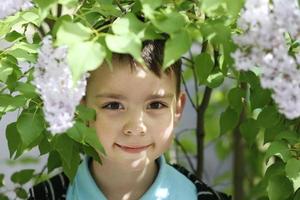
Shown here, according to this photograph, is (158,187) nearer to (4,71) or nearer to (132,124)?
(132,124)

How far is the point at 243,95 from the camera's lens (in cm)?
140

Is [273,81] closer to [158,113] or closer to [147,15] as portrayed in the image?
[147,15]

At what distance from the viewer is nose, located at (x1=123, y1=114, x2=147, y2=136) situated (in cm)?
126

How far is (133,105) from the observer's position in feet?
4.18

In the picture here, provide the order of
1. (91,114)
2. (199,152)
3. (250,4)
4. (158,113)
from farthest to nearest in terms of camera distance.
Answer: (199,152) < (158,113) < (91,114) < (250,4)

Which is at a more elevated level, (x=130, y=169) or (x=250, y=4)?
(x=250, y=4)

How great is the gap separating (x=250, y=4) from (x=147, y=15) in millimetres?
139

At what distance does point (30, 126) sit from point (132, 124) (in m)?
0.20

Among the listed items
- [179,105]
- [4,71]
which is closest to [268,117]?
[179,105]

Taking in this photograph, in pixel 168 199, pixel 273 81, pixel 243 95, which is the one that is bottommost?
pixel 168 199

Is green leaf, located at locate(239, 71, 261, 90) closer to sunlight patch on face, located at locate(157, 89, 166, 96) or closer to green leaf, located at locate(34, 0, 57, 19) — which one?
sunlight patch on face, located at locate(157, 89, 166, 96)

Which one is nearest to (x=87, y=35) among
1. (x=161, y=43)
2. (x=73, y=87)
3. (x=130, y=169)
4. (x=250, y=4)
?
(x=73, y=87)

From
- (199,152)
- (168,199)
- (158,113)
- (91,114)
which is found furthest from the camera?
(199,152)

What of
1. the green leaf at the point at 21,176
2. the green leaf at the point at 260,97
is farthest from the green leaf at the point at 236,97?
the green leaf at the point at 21,176
